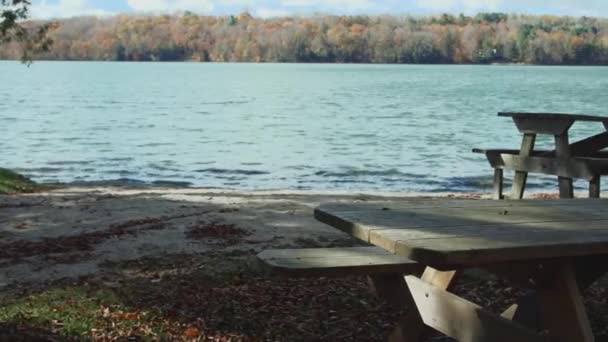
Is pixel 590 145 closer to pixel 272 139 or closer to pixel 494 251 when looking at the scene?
pixel 494 251

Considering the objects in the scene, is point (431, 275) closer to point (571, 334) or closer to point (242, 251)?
point (571, 334)

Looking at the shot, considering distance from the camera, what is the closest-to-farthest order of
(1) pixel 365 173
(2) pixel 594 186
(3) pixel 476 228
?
(3) pixel 476 228 < (2) pixel 594 186 < (1) pixel 365 173

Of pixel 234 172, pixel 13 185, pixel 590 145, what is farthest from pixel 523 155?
pixel 234 172

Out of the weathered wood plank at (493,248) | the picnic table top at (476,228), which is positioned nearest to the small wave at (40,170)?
the picnic table top at (476,228)

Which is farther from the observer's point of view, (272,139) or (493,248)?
(272,139)

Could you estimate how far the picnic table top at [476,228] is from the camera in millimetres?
2672

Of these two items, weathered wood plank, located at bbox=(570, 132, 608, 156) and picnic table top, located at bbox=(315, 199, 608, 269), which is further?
weathered wood plank, located at bbox=(570, 132, 608, 156)

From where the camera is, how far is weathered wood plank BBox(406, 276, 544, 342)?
10.3 ft

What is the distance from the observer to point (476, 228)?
2.98 m

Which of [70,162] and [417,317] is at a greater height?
[417,317]

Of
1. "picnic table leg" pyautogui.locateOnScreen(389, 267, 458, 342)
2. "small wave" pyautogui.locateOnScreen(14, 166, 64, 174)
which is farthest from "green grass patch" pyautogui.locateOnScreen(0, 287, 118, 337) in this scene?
"small wave" pyautogui.locateOnScreen(14, 166, 64, 174)

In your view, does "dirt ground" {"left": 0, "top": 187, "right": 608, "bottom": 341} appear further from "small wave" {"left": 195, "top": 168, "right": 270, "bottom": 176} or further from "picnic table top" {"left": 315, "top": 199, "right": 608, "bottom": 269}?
"small wave" {"left": 195, "top": 168, "right": 270, "bottom": 176}

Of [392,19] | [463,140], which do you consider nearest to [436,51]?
[392,19]

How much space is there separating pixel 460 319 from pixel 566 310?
0.45 m
